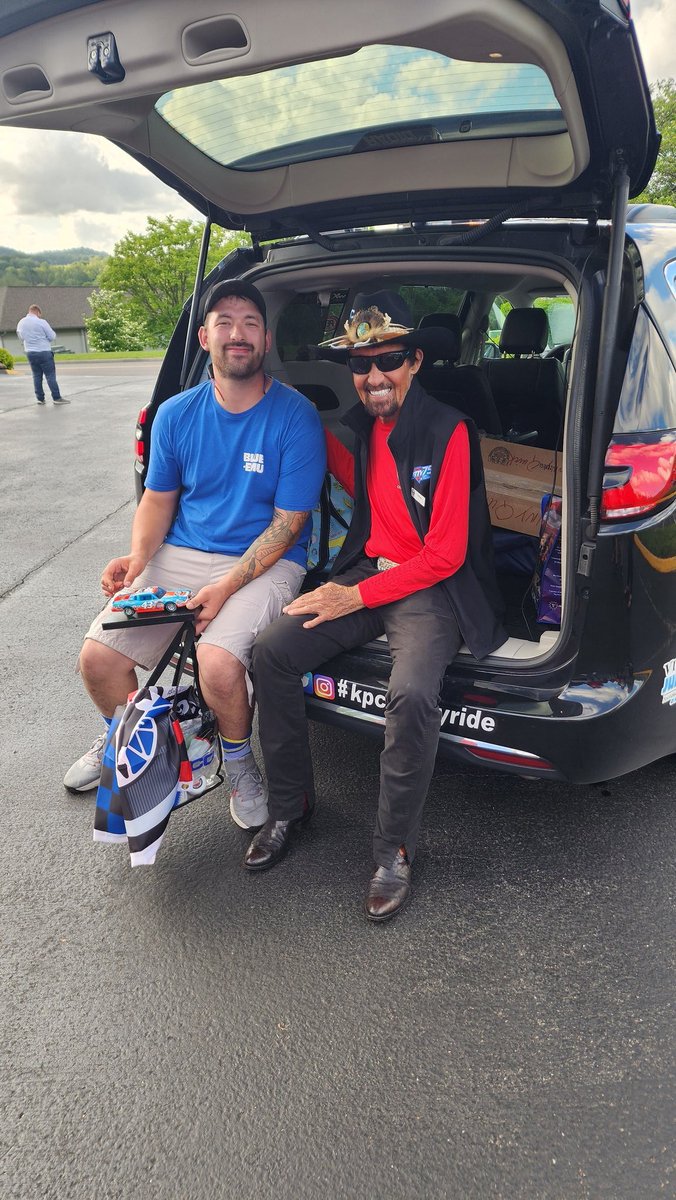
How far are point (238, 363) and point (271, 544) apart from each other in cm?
64

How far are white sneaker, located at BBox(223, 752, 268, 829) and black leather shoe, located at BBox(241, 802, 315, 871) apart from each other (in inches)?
3.3

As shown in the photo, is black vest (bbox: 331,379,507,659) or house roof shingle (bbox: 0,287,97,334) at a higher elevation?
black vest (bbox: 331,379,507,659)

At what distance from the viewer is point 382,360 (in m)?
2.57

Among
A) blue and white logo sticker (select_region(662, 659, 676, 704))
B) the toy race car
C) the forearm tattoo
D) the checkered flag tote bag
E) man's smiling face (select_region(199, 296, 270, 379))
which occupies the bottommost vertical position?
the checkered flag tote bag

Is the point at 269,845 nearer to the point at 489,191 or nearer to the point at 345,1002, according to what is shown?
the point at 345,1002

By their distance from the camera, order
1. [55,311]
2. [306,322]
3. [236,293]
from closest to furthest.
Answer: [236,293], [306,322], [55,311]

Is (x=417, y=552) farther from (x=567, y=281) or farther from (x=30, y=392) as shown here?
(x=30, y=392)

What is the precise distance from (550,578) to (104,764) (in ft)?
5.06

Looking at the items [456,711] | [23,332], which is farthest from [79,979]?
[23,332]

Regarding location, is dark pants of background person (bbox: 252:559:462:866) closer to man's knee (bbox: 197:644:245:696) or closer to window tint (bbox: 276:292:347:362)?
man's knee (bbox: 197:644:245:696)

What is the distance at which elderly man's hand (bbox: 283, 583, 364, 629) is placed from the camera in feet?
8.44

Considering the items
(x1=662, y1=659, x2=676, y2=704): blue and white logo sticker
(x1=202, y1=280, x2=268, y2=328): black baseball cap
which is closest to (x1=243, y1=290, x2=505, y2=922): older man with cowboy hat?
(x1=202, y1=280, x2=268, y2=328): black baseball cap

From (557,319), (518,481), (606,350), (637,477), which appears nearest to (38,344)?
(557,319)

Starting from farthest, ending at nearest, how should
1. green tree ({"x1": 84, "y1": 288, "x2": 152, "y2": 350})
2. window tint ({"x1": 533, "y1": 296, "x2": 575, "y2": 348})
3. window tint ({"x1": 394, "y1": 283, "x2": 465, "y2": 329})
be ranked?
green tree ({"x1": 84, "y1": 288, "x2": 152, "y2": 350})
window tint ({"x1": 533, "y1": 296, "x2": 575, "y2": 348})
window tint ({"x1": 394, "y1": 283, "x2": 465, "y2": 329})
